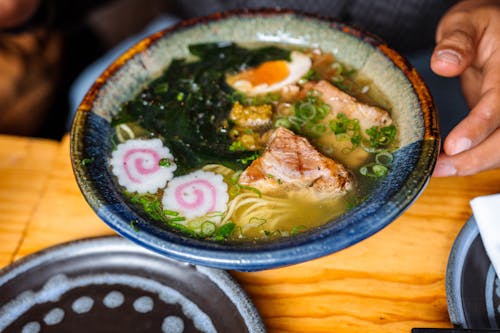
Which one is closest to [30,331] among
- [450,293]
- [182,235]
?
[182,235]

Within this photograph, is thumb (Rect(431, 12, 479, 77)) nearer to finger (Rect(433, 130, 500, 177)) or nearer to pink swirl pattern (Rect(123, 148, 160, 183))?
finger (Rect(433, 130, 500, 177))

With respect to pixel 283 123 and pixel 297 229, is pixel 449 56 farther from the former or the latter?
pixel 297 229

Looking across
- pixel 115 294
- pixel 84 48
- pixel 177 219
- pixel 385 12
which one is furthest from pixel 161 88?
pixel 84 48

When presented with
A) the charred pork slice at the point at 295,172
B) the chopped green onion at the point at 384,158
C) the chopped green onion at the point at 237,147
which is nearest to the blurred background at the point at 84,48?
the chopped green onion at the point at 384,158

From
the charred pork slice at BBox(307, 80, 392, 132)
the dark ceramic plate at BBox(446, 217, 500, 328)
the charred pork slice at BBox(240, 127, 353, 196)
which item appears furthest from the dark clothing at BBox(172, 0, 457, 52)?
the dark ceramic plate at BBox(446, 217, 500, 328)

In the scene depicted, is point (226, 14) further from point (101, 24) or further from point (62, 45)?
point (101, 24)

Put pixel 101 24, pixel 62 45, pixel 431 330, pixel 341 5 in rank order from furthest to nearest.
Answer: pixel 101 24, pixel 62 45, pixel 341 5, pixel 431 330

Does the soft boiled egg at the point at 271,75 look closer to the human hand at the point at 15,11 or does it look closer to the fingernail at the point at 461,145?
the fingernail at the point at 461,145
